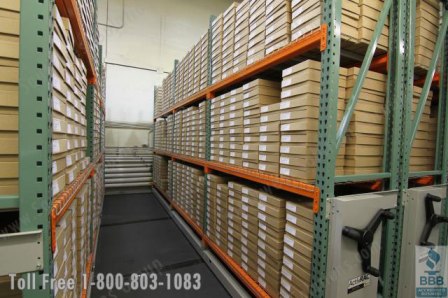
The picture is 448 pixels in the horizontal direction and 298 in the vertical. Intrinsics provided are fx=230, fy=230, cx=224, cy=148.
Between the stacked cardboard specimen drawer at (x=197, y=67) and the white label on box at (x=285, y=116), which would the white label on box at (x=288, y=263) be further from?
the stacked cardboard specimen drawer at (x=197, y=67)

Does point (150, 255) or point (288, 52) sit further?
point (150, 255)

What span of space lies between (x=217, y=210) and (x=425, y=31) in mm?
2220

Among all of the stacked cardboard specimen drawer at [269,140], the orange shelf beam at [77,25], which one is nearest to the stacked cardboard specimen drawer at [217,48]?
the stacked cardboard specimen drawer at [269,140]

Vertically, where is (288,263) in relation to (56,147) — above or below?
below

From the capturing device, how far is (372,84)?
1.43 m

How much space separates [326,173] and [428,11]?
1.45m

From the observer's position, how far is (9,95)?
70 centimetres

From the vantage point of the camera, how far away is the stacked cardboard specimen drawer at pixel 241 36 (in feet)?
6.49

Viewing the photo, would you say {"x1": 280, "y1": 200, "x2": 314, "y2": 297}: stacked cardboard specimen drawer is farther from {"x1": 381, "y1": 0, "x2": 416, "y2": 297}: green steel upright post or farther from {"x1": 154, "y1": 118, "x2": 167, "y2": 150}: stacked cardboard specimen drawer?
{"x1": 154, "y1": 118, "x2": 167, "y2": 150}: stacked cardboard specimen drawer

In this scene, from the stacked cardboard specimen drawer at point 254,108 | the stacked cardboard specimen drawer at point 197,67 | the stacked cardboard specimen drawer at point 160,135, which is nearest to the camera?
the stacked cardboard specimen drawer at point 254,108

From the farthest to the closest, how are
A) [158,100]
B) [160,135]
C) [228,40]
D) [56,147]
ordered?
[158,100], [160,135], [228,40], [56,147]

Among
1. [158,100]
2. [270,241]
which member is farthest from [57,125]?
[158,100]

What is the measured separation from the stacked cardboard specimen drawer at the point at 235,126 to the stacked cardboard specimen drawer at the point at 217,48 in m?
0.42

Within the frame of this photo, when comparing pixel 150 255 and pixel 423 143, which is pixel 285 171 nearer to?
pixel 423 143
